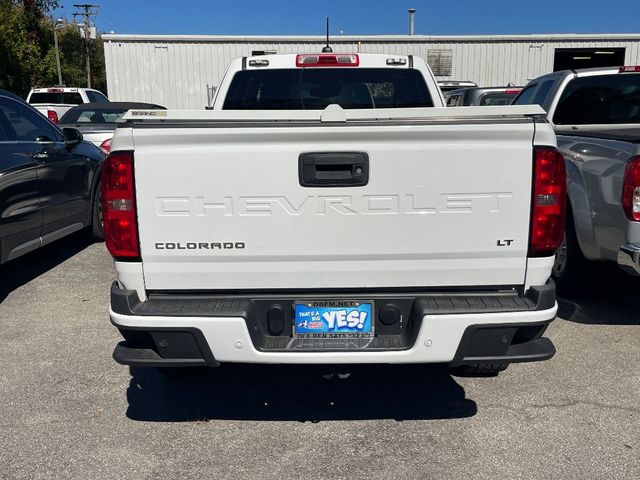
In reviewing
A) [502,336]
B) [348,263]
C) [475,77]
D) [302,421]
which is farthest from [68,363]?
[475,77]

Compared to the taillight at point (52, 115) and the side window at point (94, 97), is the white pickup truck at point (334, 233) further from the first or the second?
the side window at point (94, 97)

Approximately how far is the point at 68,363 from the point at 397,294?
7.94 ft

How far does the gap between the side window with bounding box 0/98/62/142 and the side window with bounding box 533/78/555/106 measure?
494 cm

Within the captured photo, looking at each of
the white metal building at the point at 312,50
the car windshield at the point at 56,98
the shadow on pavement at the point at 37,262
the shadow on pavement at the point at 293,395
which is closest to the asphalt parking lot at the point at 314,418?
the shadow on pavement at the point at 293,395

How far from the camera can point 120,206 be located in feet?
9.07

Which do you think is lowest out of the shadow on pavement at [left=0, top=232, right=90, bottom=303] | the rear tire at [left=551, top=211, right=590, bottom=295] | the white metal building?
the shadow on pavement at [left=0, top=232, right=90, bottom=303]

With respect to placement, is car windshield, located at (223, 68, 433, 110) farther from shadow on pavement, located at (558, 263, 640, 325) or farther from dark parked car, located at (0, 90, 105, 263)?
dark parked car, located at (0, 90, 105, 263)

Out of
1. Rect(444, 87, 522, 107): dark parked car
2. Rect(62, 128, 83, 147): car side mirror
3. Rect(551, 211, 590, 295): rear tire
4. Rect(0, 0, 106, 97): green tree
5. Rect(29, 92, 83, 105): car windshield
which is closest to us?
Rect(551, 211, 590, 295): rear tire

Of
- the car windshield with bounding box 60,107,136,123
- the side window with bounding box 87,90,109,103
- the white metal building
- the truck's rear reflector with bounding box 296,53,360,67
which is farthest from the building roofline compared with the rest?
the truck's rear reflector with bounding box 296,53,360,67

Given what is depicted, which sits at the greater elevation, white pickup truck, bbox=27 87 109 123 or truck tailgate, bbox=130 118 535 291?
white pickup truck, bbox=27 87 109 123

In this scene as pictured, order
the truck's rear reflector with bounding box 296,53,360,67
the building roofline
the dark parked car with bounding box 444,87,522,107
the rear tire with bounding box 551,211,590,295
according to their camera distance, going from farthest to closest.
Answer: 1. the building roofline
2. the dark parked car with bounding box 444,87,522,107
3. the rear tire with bounding box 551,211,590,295
4. the truck's rear reflector with bounding box 296,53,360,67

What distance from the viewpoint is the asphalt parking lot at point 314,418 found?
289 centimetres

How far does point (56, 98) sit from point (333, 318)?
16740 millimetres

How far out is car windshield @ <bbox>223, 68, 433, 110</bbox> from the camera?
176 inches
